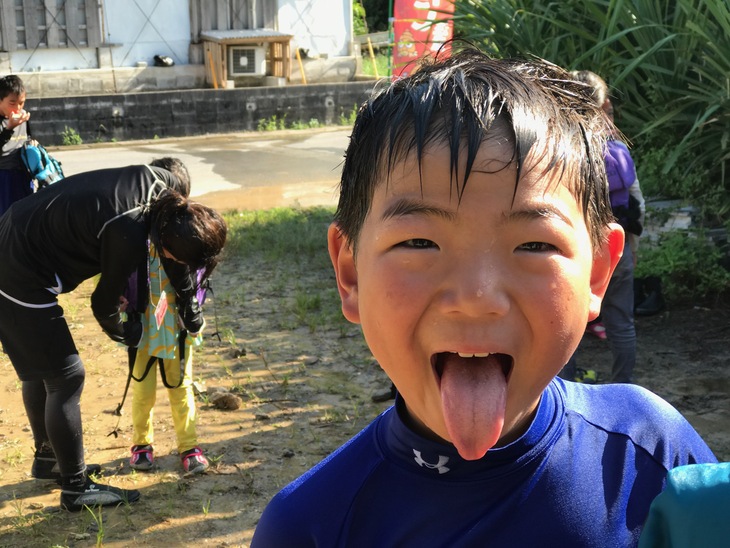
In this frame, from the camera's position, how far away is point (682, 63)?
5.55 meters

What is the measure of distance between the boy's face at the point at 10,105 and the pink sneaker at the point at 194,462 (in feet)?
9.34

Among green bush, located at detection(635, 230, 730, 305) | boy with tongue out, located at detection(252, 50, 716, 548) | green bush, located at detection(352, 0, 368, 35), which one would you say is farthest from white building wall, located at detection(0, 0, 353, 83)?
boy with tongue out, located at detection(252, 50, 716, 548)

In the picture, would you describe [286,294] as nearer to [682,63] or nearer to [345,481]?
[682,63]

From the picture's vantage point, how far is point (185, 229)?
147 inches

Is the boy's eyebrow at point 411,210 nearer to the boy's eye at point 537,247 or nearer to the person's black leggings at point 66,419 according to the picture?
the boy's eye at point 537,247

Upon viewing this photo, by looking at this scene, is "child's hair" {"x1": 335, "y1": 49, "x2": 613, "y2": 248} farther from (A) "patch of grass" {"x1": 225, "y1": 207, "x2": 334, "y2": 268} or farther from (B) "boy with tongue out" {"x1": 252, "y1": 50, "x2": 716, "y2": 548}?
(A) "patch of grass" {"x1": 225, "y1": 207, "x2": 334, "y2": 268}

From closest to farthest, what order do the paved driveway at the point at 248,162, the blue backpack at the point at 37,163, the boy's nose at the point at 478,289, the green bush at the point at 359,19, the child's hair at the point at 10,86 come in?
the boy's nose at the point at 478,289
the blue backpack at the point at 37,163
the child's hair at the point at 10,86
the paved driveway at the point at 248,162
the green bush at the point at 359,19

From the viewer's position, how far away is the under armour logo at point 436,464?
3.86ft

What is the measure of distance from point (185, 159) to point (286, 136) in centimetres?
307

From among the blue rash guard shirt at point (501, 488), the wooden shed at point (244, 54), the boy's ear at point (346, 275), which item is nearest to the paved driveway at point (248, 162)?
the wooden shed at point (244, 54)

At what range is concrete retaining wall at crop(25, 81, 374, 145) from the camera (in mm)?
15141

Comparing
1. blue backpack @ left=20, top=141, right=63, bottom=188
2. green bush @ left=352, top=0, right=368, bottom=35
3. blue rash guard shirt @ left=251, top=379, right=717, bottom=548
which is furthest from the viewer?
green bush @ left=352, top=0, right=368, bottom=35

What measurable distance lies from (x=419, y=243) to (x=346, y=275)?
237mm

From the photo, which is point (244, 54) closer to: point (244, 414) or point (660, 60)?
point (660, 60)
